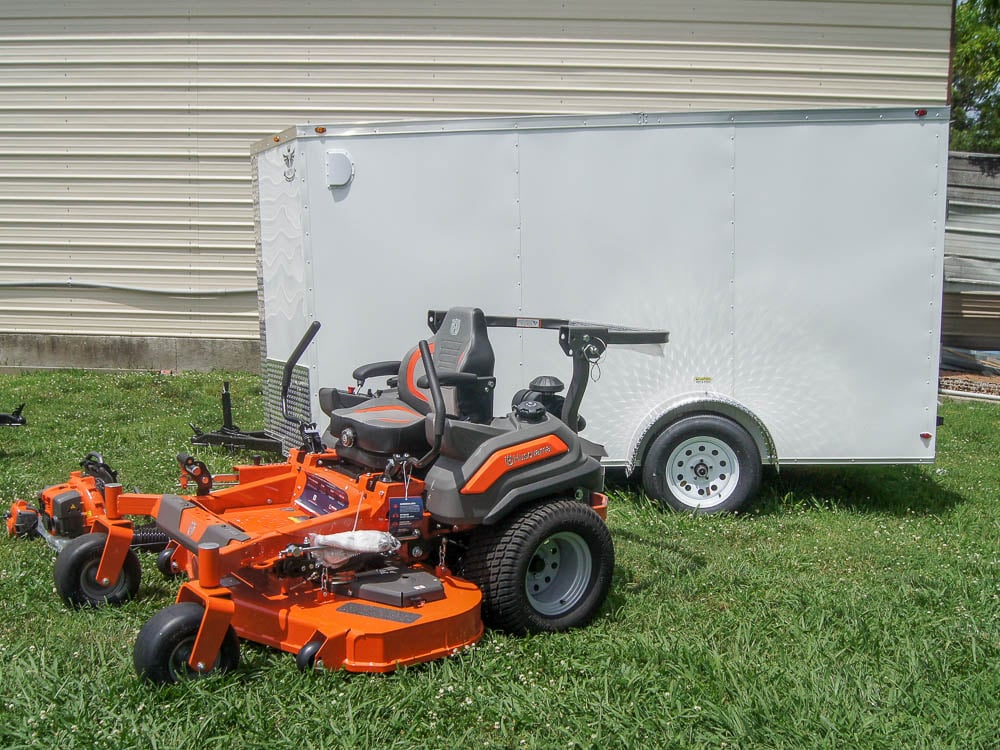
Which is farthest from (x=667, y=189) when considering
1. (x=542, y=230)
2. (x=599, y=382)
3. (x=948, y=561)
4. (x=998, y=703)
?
(x=998, y=703)

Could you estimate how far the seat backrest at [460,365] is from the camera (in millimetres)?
5121

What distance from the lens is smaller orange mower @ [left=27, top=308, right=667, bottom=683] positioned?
398 centimetres

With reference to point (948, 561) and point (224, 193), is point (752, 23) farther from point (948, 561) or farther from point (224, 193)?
point (948, 561)

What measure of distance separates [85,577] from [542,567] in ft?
7.61

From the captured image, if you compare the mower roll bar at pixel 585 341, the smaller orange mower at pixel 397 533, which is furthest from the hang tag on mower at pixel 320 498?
the mower roll bar at pixel 585 341

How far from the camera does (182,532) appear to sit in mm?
4371

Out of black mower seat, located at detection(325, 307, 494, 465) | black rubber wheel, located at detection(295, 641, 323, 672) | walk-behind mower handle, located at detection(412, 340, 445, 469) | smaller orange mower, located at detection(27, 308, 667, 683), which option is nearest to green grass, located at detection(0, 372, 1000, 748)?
black rubber wheel, located at detection(295, 641, 323, 672)

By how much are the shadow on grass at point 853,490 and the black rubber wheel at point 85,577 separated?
4.09m

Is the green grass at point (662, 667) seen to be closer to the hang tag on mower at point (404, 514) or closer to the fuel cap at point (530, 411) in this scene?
the hang tag on mower at point (404, 514)

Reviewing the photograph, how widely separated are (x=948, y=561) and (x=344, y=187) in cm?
493

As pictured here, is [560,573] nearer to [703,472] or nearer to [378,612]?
[378,612]

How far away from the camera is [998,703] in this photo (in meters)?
3.91

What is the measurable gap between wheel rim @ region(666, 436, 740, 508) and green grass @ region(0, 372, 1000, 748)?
1.00ft

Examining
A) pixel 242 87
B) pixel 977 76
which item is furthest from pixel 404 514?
pixel 977 76
